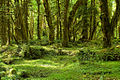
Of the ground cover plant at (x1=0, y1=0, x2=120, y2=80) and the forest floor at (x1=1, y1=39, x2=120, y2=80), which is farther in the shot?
the ground cover plant at (x1=0, y1=0, x2=120, y2=80)

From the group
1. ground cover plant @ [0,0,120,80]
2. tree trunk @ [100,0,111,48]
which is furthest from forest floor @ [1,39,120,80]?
tree trunk @ [100,0,111,48]

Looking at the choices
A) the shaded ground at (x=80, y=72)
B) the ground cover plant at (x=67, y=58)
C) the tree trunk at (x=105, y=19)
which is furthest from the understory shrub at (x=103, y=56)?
the tree trunk at (x=105, y=19)

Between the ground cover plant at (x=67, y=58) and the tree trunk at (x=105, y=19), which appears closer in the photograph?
the ground cover plant at (x=67, y=58)

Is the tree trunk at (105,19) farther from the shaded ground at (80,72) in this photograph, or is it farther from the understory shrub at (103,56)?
the shaded ground at (80,72)

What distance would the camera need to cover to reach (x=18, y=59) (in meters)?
10.6

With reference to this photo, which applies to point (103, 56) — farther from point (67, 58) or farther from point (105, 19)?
point (67, 58)

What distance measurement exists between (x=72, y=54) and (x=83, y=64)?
10.9 ft

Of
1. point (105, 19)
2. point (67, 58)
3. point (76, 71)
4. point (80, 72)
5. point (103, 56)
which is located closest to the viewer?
point (80, 72)

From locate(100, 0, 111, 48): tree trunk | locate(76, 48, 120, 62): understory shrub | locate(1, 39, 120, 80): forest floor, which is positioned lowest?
locate(1, 39, 120, 80): forest floor

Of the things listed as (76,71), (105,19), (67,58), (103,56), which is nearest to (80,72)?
(76,71)

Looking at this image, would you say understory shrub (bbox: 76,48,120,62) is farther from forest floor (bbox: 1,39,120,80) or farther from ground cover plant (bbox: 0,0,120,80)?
forest floor (bbox: 1,39,120,80)

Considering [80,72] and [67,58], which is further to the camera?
[67,58]

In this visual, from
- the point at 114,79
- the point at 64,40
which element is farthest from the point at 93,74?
the point at 64,40

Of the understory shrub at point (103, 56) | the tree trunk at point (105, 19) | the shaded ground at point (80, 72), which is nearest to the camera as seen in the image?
the shaded ground at point (80, 72)
